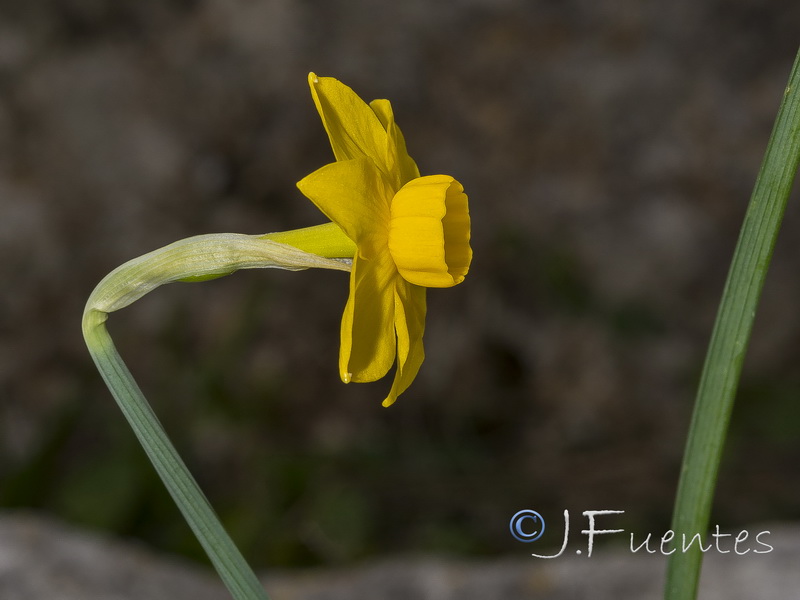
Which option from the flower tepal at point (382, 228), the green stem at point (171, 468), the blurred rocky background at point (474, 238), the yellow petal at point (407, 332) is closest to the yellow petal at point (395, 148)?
the flower tepal at point (382, 228)

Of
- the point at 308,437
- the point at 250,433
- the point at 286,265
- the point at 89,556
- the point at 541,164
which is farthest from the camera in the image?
the point at 541,164

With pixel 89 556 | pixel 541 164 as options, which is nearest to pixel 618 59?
pixel 541 164

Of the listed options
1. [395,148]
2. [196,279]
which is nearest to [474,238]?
[395,148]

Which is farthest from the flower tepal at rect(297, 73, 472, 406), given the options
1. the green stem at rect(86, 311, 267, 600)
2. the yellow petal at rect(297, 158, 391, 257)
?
the green stem at rect(86, 311, 267, 600)

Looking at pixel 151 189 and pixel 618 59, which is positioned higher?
pixel 618 59

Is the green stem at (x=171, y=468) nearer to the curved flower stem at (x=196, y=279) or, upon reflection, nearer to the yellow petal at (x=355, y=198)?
the curved flower stem at (x=196, y=279)

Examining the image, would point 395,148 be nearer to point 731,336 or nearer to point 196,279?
point 196,279

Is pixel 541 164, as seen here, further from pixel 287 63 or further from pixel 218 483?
pixel 218 483
